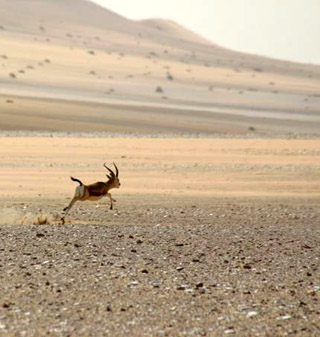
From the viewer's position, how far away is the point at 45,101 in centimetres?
5469

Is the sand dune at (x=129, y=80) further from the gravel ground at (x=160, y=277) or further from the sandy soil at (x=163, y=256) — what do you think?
the gravel ground at (x=160, y=277)

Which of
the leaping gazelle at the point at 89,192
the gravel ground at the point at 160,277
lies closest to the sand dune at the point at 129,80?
the leaping gazelle at the point at 89,192

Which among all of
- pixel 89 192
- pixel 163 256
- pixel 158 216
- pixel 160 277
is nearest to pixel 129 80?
pixel 158 216

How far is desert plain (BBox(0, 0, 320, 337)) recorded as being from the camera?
422 inches

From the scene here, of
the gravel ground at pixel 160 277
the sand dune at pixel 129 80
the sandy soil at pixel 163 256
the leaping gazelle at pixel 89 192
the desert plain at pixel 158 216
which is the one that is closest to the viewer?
the gravel ground at pixel 160 277

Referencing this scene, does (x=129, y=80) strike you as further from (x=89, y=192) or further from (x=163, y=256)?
(x=163, y=256)

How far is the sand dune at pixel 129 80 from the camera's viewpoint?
49625mm

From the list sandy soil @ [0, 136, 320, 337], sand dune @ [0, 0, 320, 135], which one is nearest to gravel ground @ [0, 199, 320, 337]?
sandy soil @ [0, 136, 320, 337]

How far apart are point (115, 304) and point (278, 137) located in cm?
3356

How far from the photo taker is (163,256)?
13.8 metres

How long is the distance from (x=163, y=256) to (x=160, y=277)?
1419 mm

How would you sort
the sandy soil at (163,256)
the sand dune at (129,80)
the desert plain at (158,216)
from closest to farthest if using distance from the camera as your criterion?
the sandy soil at (163,256), the desert plain at (158,216), the sand dune at (129,80)

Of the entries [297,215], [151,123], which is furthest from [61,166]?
[151,123]

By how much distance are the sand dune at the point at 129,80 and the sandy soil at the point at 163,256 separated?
19.5 meters
